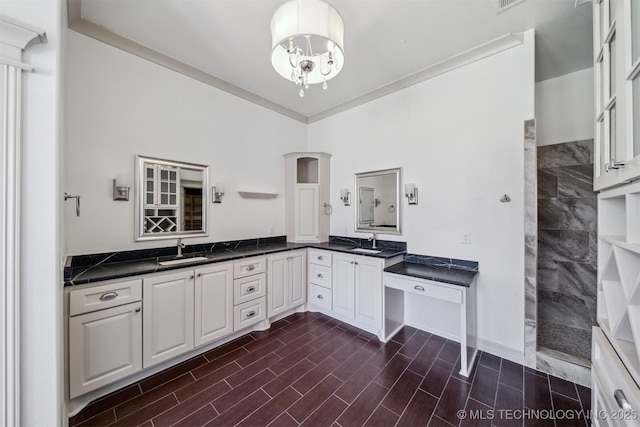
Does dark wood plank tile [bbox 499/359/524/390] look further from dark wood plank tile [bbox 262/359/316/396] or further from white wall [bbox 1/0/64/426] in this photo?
white wall [bbox 1/0/64/426]

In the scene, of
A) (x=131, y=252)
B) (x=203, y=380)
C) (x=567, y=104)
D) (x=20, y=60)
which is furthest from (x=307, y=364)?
(x=567, y=104)

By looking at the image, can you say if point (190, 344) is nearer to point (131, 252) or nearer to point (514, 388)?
point (131, 252)

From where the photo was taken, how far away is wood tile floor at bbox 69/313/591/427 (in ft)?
5.19

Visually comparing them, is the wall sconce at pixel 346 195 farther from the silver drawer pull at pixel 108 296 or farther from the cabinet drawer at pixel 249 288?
the silver drawer pull at pixel 108 296

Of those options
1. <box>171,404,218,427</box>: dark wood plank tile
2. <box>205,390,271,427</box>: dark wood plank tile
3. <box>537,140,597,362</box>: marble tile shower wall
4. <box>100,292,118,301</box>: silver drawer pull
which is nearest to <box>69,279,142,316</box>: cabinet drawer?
<box>100,292,118,301</box>: silver drawer pull

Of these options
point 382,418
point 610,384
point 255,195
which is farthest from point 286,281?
point 610,384

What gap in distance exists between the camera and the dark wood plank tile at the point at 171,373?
1.89 meters

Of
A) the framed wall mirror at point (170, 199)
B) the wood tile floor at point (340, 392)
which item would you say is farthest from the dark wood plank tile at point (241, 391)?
the framed wall mirror at point (170, 199)

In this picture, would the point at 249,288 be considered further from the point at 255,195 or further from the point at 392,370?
the point at 392,370

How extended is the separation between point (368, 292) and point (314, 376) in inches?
40.0

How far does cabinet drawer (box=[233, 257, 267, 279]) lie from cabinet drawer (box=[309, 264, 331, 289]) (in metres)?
Result: 0.72

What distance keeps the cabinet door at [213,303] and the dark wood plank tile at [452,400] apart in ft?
6.47

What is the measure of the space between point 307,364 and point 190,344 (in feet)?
3.59

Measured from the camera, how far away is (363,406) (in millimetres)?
1688
